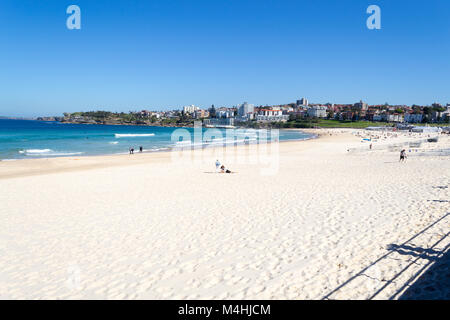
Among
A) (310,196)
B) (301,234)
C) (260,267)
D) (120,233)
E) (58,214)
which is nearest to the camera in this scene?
(260,267)

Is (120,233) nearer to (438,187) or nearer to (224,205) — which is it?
(224,205)

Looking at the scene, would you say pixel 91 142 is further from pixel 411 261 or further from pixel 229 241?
pixel 411 261

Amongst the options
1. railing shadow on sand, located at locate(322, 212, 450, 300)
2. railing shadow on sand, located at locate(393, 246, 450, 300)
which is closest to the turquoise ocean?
railing shadow on sand, located at locate(322, 212, 450, 300)

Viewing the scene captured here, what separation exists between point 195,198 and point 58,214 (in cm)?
454

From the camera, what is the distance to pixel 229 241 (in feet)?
21.4

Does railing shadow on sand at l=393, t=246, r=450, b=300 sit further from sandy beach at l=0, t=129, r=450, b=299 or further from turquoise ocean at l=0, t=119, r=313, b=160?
turquoise ocean at l=0, t=119, r=313, b=160

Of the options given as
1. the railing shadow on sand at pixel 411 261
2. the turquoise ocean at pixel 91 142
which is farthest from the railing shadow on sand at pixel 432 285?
the turquoise ocean at pixel 91 142

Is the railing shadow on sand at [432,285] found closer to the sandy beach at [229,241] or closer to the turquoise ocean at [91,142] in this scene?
the sandy beach at [229,241]

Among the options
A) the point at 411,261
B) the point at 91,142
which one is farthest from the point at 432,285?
the point at 91,142

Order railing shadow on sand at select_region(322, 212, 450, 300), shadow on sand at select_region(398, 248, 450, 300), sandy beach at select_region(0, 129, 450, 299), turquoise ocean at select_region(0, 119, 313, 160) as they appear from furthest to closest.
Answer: turquoise ocean at select_region(0, 119, 313, 160) < sandy beach at select_region(0, 129, 450, 299) < railing shadow on sand at select_region(322, 212, 450, 300) < shadow on sand at select_region(398, 248, 450, 300)

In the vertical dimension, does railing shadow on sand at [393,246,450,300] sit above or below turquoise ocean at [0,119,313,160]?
below

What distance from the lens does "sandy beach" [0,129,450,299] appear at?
4680 millimetres

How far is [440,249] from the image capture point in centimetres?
551
